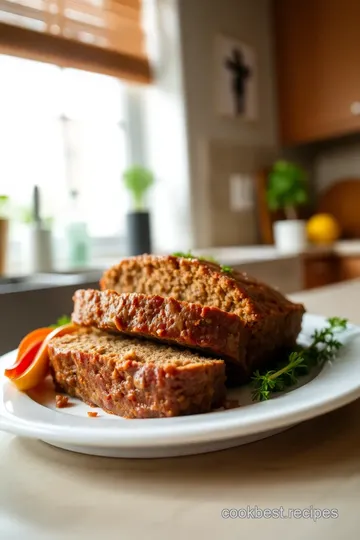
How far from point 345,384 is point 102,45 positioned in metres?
2.71

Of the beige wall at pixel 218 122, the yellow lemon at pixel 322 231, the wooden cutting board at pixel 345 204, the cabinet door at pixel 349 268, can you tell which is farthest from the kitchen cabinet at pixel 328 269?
the beige wall at pixel 218 122

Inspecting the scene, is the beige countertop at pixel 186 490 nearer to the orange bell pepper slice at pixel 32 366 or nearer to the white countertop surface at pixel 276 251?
the orange bell pepper slice at pixel 32 366

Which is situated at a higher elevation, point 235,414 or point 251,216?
point 251,216

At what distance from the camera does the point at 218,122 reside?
3.41m

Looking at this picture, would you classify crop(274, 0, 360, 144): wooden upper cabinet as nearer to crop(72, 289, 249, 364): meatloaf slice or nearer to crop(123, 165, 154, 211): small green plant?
crop(123, 165, 154, 211): small green plant

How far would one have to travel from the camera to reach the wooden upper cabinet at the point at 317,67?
10.9ft

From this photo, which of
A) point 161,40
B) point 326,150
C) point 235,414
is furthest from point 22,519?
point 326,150

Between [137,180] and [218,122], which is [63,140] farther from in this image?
[218,122]

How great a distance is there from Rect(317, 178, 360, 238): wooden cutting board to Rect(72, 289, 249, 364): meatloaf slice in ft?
10.4

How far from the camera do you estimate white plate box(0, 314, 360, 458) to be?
498mm

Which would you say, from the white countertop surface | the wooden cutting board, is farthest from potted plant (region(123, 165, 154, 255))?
the wooden cutting board

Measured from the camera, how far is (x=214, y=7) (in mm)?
3395

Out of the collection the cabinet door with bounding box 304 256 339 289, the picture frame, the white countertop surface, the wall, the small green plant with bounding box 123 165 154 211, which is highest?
the picture frame

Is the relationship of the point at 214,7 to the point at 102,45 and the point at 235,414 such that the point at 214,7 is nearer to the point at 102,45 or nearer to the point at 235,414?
the point at 102,45
